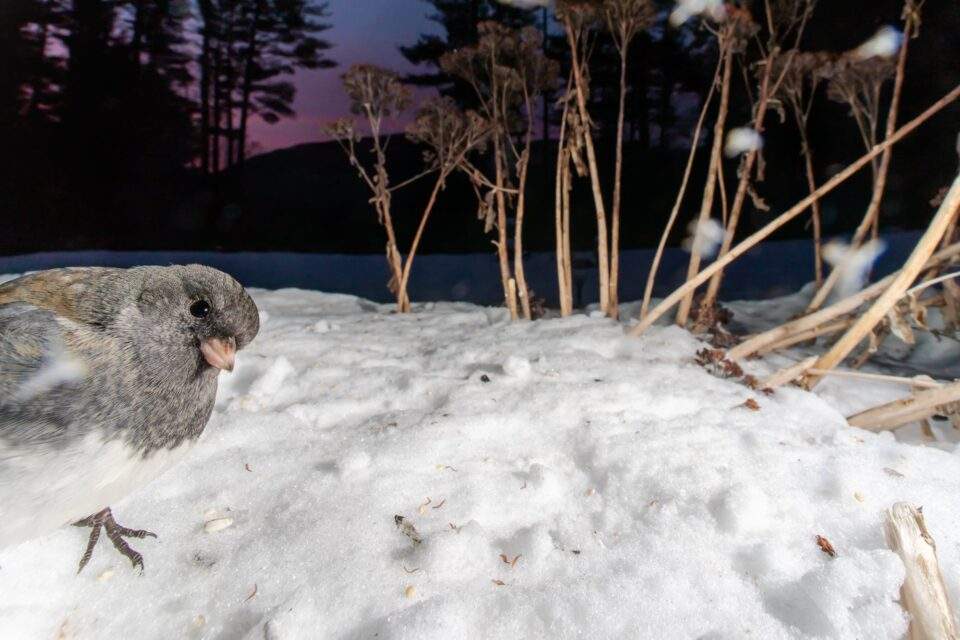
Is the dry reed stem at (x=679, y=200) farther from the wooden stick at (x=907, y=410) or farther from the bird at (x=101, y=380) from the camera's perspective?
the bird at (x=101, y=380)

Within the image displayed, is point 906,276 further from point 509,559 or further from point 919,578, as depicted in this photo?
point 509,559

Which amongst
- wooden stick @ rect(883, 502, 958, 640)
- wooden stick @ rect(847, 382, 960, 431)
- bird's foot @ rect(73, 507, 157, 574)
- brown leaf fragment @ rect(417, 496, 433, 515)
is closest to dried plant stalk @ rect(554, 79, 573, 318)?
wooden stick @ rect(847, 382, 960, 431)

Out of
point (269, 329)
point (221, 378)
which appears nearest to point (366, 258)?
point (269, 329)

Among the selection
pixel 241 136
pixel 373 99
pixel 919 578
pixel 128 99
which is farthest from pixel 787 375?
pixel 128 99

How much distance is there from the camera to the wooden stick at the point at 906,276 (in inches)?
52.9

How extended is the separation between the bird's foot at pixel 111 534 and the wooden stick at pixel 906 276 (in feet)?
6.16

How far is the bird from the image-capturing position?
713 mm

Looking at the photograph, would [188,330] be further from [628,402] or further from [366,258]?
[366,258]

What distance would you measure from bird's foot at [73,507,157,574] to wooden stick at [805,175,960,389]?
6.16 feet

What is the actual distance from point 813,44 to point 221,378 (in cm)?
311

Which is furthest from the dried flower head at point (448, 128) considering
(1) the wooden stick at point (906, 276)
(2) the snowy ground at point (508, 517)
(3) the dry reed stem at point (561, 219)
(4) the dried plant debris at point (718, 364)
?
(1) the wooden stick at point (906, 276)

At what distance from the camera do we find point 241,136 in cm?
289

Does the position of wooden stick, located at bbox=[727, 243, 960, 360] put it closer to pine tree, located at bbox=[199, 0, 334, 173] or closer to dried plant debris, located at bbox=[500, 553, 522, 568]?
dried plant debris, located at bbox=[500, 553, 522, 568]

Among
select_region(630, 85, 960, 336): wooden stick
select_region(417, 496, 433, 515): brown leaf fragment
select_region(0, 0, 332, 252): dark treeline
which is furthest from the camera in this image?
select_region(0, 0, 332, 252): dark treeline
